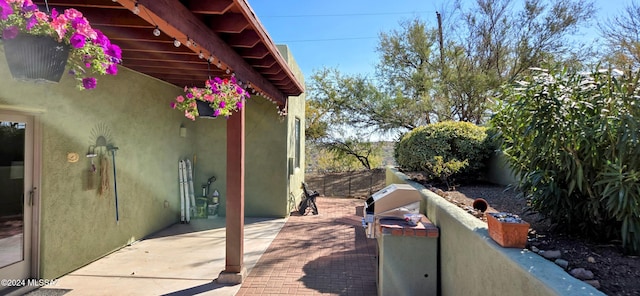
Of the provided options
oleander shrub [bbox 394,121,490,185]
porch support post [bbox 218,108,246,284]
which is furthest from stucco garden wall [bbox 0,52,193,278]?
oleander shrub [bbox 394,121,490,185]

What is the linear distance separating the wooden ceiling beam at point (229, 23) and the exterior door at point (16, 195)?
231 cm

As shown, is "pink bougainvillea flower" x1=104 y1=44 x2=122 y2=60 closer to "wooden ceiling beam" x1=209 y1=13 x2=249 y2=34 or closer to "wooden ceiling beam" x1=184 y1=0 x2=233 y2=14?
"wooden ceiling beam" x1=184 y1=0 x2=233 y2=14

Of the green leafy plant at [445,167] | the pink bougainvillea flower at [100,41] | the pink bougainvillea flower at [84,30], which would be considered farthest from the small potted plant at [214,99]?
the green leafy plant at [445,167]

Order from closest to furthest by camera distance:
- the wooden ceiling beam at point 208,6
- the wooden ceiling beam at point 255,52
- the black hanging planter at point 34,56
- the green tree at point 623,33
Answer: the black hanging planter at point 34,56
the wooden ceiling beam at point 208,6
the wooden ceiling beam at point 255,52
the green tree at point 623,33

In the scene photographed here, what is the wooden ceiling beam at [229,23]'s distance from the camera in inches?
122

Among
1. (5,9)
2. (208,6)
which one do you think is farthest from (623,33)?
(5,9)

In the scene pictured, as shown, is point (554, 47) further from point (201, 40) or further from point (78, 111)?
point (78, 111)

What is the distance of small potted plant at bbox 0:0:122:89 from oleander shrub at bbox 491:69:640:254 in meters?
2.91

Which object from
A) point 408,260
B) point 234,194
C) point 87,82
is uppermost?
point 87,82

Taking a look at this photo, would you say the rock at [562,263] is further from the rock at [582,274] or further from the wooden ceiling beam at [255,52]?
the wooden ceiling beam at [255,52]

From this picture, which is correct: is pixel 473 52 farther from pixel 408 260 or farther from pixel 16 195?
pixel 16 195

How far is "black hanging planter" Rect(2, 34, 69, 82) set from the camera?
1.79 metres

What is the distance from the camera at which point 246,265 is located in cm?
439

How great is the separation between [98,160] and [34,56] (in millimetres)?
3084
